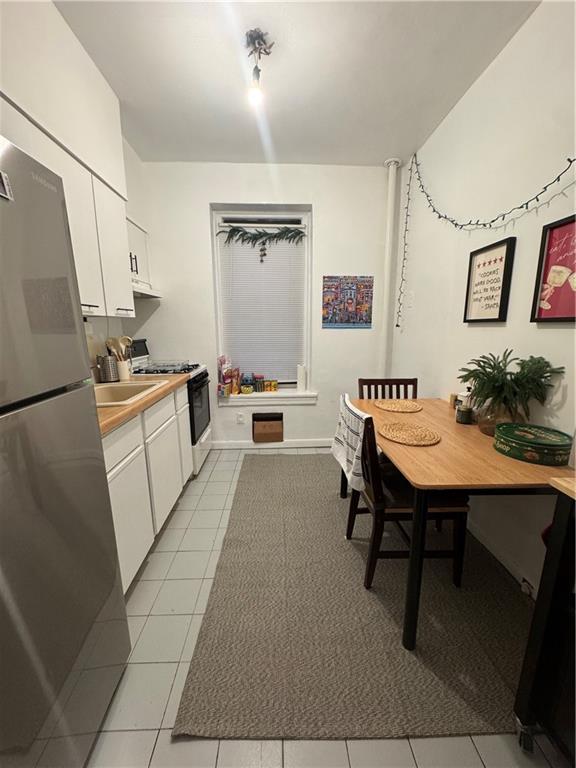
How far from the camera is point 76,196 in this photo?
1.61 metres

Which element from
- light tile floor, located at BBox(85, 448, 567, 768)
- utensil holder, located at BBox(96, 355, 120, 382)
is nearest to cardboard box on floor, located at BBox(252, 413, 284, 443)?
utensil holder, located at BBox(96, 355, 120, 382)

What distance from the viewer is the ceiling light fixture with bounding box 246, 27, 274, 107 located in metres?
1.57

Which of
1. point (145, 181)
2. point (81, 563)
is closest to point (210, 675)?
point (81, 563)

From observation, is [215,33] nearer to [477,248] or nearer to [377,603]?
[477,248]

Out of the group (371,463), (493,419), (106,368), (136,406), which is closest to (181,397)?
(106,368)

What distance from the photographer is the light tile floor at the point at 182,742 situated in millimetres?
969

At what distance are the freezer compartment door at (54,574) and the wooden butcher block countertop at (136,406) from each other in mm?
323

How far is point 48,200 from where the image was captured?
2.66 ft

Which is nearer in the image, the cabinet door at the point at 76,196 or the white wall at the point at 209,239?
the cabinet door at the point at 76,196

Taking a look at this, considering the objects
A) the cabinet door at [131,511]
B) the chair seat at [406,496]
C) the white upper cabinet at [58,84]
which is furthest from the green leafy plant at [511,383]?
the white upper cabinet at [58,84]

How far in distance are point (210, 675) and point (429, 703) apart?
85cm

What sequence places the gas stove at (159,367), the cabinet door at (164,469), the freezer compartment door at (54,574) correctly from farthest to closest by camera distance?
the gas stove at (159,367), the cabinet door at (164,469), the freezer compartment door at (54,574)

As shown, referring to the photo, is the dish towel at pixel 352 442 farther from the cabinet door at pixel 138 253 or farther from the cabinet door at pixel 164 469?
the cabinet door at pixel 138 253

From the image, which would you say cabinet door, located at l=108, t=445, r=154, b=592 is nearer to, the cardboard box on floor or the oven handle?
the oven handle
